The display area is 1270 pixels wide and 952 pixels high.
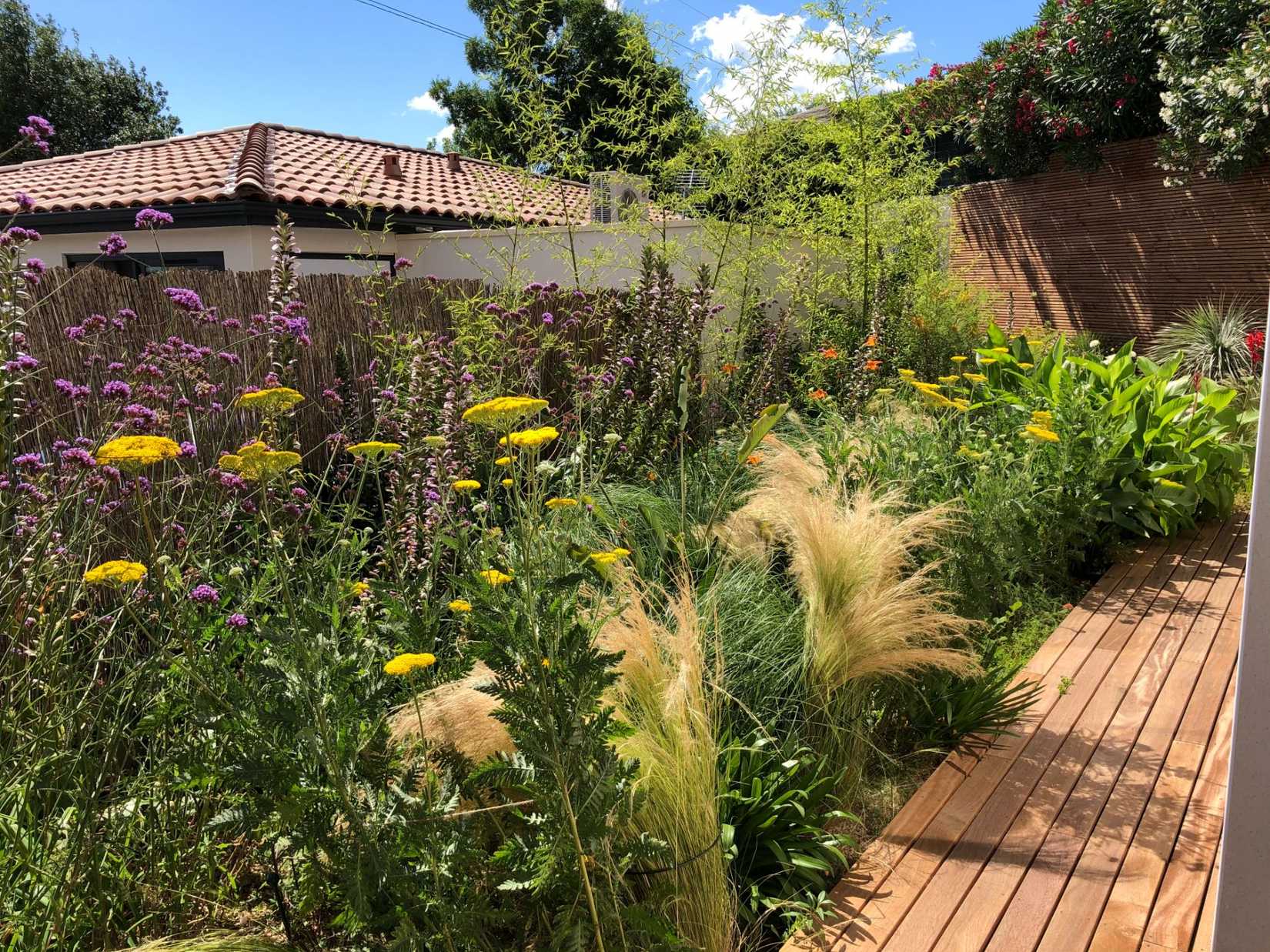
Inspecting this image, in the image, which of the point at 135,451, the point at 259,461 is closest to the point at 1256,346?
the point at 259,461

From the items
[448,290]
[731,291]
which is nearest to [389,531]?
[448,290]

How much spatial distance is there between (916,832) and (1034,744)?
0.70 metres

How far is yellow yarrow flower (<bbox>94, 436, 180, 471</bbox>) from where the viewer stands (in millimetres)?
1357

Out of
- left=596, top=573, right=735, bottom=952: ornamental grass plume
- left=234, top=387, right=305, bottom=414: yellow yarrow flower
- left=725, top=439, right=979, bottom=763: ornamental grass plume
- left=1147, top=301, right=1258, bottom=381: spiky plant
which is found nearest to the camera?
left=234, top=387, right=305, bottom=414: yellow yarrow flower

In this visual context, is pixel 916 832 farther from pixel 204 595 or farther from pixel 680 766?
pixel 204 595

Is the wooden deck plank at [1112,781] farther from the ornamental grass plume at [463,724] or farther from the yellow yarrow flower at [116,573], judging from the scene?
the yellow yarrow flower at [116,573]

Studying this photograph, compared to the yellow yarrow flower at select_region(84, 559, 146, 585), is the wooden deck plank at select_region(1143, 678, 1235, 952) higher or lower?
lower

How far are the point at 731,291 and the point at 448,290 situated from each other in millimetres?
1837

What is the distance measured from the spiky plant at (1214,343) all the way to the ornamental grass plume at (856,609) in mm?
7290

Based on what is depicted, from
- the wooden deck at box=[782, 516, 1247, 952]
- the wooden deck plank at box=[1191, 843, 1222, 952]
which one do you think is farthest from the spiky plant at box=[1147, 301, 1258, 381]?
the wooden deck plank at box=[1191, 843, 1222, 952]

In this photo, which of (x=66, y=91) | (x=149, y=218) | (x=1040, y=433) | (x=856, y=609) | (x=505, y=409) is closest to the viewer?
(x=505, y=409)

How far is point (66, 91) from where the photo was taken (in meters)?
23.9

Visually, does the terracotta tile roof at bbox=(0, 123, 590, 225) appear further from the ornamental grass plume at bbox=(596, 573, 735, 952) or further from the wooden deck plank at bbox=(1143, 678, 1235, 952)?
the wooden deck plank at bbox=(1143, 678, 1235, 952)

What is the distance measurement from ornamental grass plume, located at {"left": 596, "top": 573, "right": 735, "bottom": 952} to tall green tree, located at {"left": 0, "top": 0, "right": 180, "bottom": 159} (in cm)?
2764
